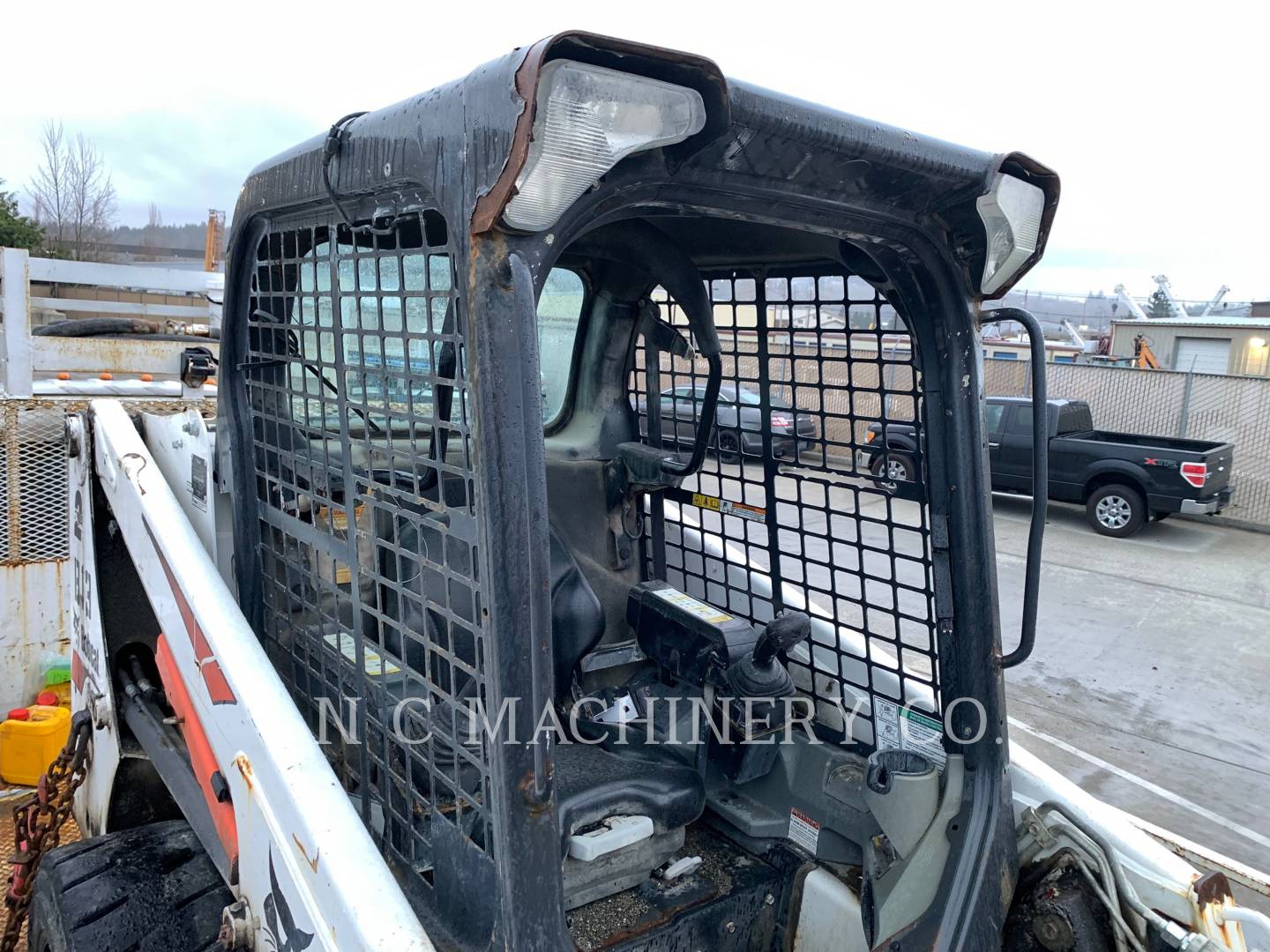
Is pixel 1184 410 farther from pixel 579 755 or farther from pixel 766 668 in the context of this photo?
pixel 579 755

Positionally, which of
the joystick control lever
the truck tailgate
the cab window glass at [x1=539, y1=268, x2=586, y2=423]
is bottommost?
the truck tailgate

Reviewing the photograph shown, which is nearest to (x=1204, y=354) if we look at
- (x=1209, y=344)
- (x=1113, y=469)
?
(x=1209, y=344)

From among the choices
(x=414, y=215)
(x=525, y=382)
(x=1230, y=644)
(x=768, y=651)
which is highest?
(x=414, y=215)

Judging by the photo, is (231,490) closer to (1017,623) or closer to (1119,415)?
(1017,623)

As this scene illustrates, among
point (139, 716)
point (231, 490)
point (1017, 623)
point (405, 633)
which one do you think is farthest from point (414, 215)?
point (1017, 623)

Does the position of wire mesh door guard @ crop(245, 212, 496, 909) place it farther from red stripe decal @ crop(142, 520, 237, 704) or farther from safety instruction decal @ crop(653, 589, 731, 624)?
safety instruction decal @ crop(653, 589, 731, 624)

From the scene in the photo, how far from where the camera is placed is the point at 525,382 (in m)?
1.37

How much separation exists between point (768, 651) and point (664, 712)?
439 millimetres

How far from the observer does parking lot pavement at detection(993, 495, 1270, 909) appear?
17.2 feet

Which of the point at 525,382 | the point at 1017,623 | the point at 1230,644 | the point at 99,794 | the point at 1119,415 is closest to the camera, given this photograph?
the point at 525,382

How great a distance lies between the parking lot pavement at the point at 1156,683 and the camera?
524 cm

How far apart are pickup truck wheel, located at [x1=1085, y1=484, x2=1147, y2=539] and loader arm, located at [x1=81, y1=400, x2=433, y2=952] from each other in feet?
38.5

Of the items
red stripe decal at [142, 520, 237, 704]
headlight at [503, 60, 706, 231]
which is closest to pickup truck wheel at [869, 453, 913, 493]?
headlight at [503, 60, 706, 231]

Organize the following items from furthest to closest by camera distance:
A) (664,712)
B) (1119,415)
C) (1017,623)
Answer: (1119,415) → (1017,623) → (664,712)
